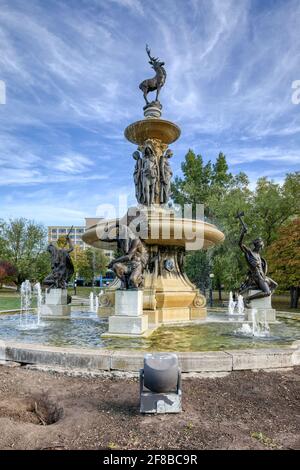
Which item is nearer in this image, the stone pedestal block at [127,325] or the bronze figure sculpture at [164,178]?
the stone pedestal block at [127,325]

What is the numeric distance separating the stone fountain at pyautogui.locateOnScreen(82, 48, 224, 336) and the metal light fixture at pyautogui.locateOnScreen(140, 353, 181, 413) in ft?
13.3

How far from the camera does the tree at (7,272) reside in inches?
1800

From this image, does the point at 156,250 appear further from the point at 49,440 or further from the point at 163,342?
the point at 49,440

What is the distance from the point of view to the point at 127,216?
35.0 feet

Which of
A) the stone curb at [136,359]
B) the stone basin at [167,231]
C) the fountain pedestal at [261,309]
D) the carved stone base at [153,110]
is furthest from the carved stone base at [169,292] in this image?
the carved stone base at [153,110]

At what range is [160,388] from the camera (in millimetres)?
3895

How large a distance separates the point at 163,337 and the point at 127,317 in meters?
0.89

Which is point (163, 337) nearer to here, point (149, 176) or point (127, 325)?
point (127, 325)

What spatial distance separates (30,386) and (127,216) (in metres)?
6.41

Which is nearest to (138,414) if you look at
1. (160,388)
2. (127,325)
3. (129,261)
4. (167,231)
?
(160,388)

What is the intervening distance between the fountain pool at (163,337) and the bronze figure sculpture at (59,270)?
94.5 inches

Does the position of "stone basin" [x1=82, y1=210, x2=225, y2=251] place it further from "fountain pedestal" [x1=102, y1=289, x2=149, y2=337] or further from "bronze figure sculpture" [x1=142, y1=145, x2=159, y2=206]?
"fountain pedestal" [x1=102, y1=289, x2=149, y2=337]

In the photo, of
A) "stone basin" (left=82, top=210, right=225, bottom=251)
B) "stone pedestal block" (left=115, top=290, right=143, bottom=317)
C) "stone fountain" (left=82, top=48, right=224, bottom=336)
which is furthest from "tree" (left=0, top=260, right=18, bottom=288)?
"stone pedestal block" (left=115, top=290, right=143, bottom=317)

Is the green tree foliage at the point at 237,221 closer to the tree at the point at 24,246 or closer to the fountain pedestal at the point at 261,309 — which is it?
the fountain pedestal at the point at 261,309
